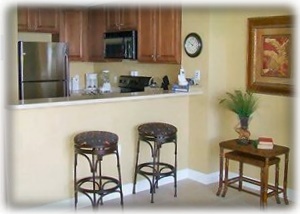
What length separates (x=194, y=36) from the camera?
4.18 metres

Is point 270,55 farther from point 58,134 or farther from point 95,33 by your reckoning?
point 95,33

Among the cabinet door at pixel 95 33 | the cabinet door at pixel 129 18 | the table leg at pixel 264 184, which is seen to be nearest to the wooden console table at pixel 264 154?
the table leg at pixel 264 184

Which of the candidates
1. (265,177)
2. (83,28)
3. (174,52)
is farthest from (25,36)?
(265,177)

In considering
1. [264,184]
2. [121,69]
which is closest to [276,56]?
[264,184]

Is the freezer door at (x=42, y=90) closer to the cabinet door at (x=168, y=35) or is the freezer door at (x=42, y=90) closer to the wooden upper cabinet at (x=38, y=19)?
the wooden upper cabinet at (x=38, y=19)

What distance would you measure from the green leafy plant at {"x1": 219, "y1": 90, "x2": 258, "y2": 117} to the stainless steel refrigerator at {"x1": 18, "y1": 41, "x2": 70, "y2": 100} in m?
2.27

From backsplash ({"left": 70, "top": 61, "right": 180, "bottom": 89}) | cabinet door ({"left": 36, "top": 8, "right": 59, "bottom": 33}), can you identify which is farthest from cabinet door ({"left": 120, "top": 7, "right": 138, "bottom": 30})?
cabinet door ({"left": 36, "top": 8, "right": 59, "bottom": 33})

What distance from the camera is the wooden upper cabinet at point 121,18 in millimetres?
4942

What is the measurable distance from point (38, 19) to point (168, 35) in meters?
1.92

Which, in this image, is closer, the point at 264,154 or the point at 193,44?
the point at 264,154

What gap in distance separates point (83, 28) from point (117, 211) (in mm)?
3135

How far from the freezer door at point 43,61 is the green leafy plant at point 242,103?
2288 mm

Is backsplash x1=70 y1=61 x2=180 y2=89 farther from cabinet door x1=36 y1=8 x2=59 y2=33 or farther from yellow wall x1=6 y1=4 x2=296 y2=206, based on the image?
cabinet door x1=36 y1=8 x2=59 y2=33

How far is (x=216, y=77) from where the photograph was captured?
13.7 ft
